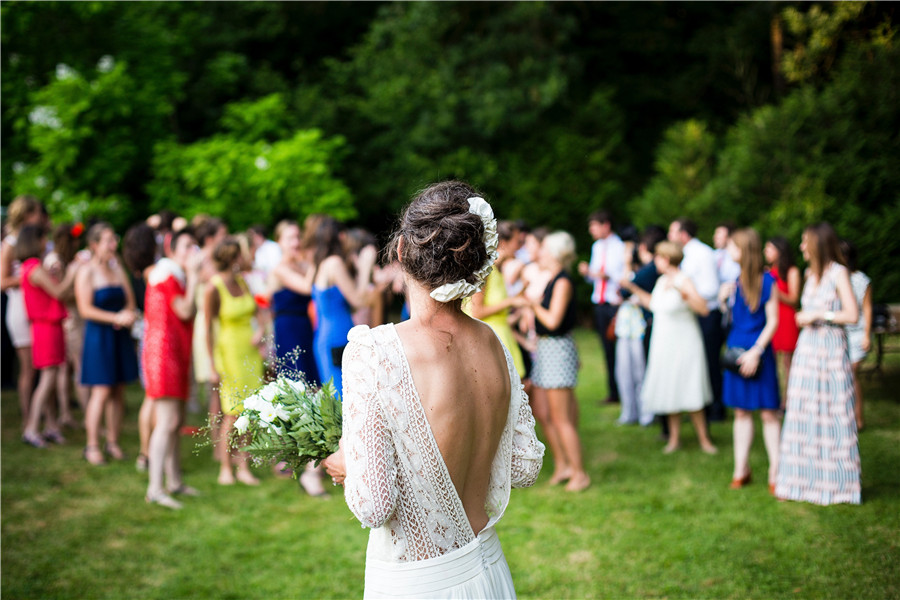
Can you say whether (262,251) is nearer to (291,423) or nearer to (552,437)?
(552,437)

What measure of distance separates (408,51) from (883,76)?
406 inches

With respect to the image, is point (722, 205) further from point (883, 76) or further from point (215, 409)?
Answer: point (215, 409)

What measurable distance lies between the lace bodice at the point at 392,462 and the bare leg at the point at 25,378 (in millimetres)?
6680

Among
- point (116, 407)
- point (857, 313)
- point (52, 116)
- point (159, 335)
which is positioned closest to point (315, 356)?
point (159, 335)

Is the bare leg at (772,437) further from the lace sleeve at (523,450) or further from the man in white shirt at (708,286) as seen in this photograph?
the lace sleeve at (523,450)

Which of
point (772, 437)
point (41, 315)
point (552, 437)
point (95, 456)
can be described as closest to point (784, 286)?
point (772, 437)

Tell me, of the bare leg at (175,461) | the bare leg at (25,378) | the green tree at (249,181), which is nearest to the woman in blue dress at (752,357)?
the bare leg at (175,461)

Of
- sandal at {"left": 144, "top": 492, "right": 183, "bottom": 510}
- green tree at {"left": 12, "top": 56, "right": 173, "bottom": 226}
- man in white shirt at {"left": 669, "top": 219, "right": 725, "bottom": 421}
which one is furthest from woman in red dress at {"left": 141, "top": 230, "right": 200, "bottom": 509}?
green tree at {"left": 12, "top": 56, "right": 173, "bottom": 226}

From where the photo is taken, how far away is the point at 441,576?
2266 mm

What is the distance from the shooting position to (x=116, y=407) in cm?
720

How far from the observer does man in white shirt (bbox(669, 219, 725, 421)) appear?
7934 mm

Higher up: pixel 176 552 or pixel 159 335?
pixel 159 335

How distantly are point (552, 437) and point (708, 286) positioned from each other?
272 cm

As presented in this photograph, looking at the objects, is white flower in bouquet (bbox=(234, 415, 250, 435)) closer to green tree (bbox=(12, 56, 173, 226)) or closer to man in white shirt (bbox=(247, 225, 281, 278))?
man in white shirt (bbox=(247, 225, 281, 278))
